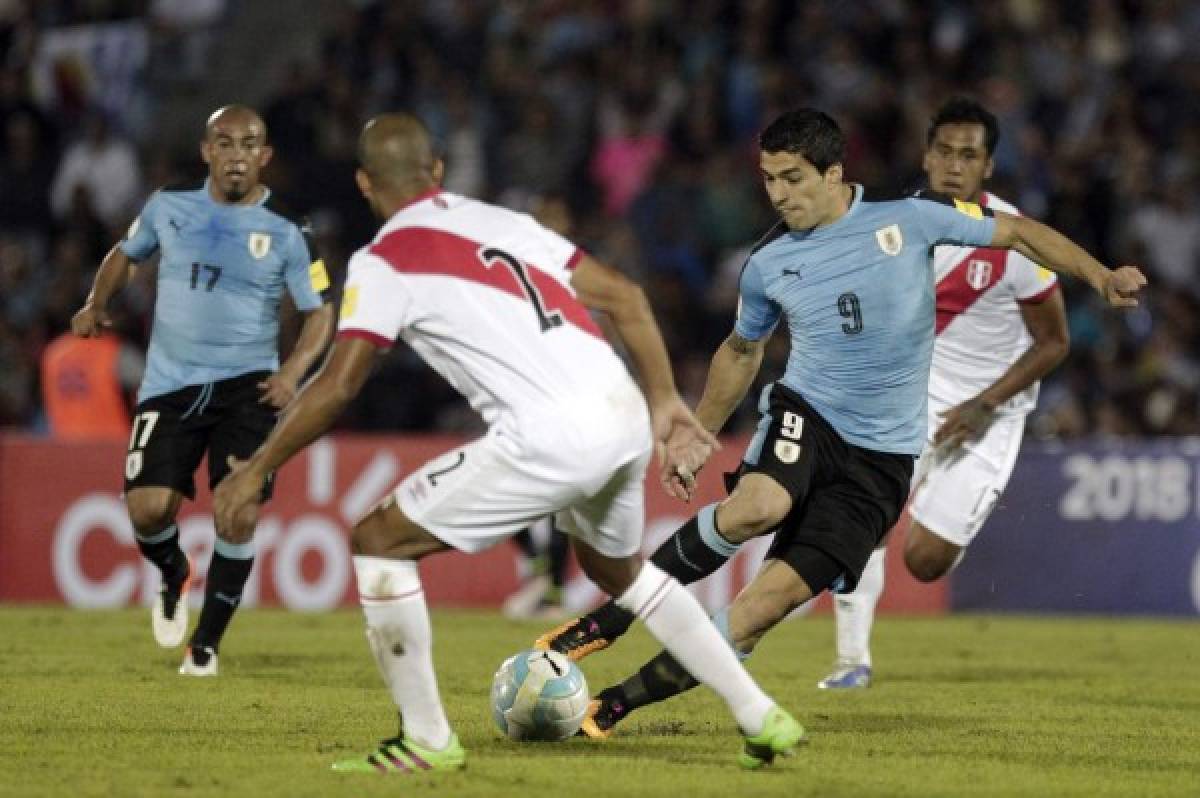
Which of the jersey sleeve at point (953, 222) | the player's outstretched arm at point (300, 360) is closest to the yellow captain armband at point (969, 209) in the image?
the jersey sleeve at point (953, 222)

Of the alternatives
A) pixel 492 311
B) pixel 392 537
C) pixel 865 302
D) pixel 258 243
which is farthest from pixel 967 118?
pixel 392 537

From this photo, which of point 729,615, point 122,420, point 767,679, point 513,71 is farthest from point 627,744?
point 513,71

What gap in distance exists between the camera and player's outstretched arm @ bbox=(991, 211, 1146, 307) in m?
7.96

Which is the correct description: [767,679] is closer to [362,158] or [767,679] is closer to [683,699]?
[683,699]

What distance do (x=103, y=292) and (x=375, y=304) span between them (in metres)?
4.55

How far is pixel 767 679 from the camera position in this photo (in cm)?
1092

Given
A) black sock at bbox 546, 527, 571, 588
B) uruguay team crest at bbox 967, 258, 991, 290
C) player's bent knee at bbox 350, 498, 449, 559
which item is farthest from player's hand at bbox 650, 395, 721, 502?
black sock at bbox 546, 527, 571, 588

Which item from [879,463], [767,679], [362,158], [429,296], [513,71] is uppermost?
[513,71]

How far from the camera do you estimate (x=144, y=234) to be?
1099 centimetres

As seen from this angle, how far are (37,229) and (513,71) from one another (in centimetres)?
485

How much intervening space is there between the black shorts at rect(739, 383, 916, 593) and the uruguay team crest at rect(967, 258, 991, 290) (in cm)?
245

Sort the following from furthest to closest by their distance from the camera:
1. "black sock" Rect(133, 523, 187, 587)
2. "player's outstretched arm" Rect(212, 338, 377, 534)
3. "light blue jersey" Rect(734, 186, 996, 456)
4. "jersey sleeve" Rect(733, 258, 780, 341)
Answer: "black sock" Rect(133, 523, 187, 587)
"jersey sleeve" Rect(733, 258, 780, 341)
"light blue jersey" Rect(734, 186, 996, 456)
"player's outstretched arm" Rect(212, 338, 377, 534)

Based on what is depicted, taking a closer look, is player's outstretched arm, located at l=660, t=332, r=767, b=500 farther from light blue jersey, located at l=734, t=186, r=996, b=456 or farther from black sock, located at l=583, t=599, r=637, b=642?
black sock, located at l=583, t=599, r=637, b=642

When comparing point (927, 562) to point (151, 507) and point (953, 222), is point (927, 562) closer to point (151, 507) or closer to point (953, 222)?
point (953, 222)
